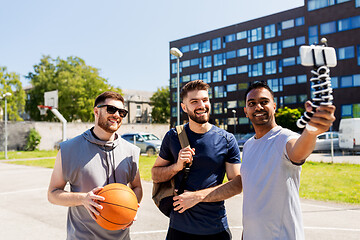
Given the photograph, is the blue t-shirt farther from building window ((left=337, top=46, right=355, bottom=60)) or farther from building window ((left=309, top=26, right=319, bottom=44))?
building window ((left=309, top=26, right=319, bottom=44))

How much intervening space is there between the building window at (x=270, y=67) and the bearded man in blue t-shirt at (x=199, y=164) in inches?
2111

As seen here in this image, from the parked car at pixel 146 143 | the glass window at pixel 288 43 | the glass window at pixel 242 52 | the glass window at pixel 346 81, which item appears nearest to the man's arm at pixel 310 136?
the parked car at pixel 146 143

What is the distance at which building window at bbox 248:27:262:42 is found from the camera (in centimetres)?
5538

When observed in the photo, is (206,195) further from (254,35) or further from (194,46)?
(194,46)

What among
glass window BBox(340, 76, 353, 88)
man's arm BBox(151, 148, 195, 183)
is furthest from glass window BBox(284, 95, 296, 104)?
man's arm BBox(151, 148, 195, 183)

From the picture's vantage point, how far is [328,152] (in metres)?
23.7

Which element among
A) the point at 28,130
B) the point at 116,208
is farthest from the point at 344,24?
the point at 116,208

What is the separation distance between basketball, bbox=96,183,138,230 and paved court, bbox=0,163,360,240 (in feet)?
10.5

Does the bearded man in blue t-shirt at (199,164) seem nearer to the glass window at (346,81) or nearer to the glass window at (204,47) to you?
the glass window at (346,81)

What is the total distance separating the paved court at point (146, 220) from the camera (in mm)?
5793

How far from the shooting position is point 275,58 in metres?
53.5

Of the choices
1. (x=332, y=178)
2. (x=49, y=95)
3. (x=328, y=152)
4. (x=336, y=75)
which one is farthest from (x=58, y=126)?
(x=336, y=75)

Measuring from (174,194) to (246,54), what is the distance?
57057 millimetres

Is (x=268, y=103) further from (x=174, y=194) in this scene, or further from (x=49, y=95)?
(x=49, y=95)
